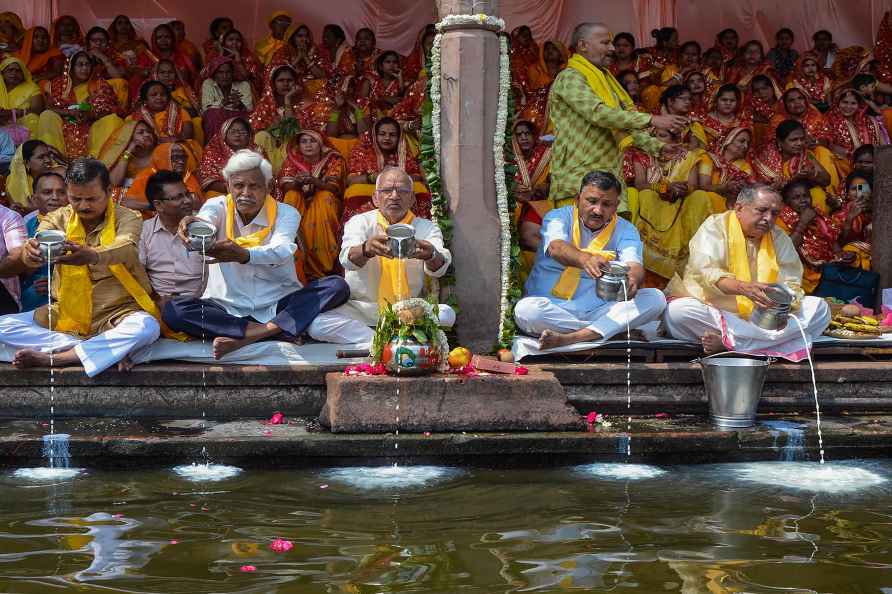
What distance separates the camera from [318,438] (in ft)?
17.2

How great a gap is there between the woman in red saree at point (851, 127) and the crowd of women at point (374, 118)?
2 cm

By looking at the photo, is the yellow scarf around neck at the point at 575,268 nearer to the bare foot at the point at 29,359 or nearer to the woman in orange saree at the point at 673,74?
the bare foot at the point at 29,359

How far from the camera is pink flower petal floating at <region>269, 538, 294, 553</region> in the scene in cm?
391

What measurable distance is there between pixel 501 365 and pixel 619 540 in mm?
1745

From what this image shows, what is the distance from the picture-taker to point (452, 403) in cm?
547

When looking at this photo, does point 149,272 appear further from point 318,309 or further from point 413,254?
point 413,254

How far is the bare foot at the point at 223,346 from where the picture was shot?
19.9ft

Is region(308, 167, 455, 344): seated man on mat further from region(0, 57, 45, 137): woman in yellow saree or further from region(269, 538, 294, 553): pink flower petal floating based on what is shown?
region(0, 57, 45, 137): woman in yellow saree

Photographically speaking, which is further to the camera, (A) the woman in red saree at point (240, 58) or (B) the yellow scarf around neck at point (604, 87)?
(A) the woman in red saree at point (240, 58)

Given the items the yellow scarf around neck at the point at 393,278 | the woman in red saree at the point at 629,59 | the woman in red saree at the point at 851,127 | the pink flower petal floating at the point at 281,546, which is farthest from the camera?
the woman in red saree at the point at 629,59

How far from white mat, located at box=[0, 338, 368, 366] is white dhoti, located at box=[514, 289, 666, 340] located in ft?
3.44

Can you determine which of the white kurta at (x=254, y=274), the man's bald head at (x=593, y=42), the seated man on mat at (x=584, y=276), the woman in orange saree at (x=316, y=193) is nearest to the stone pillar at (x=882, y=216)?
the seated man on mat at (x=584, y=276)

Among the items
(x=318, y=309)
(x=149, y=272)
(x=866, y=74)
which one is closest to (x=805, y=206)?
(x=866, y=74)

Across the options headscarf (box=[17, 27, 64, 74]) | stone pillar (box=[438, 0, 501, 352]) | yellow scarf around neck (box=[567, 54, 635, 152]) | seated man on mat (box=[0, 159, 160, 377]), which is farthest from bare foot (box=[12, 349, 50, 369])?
headscarf (box=[17, 27, 64, 74])
